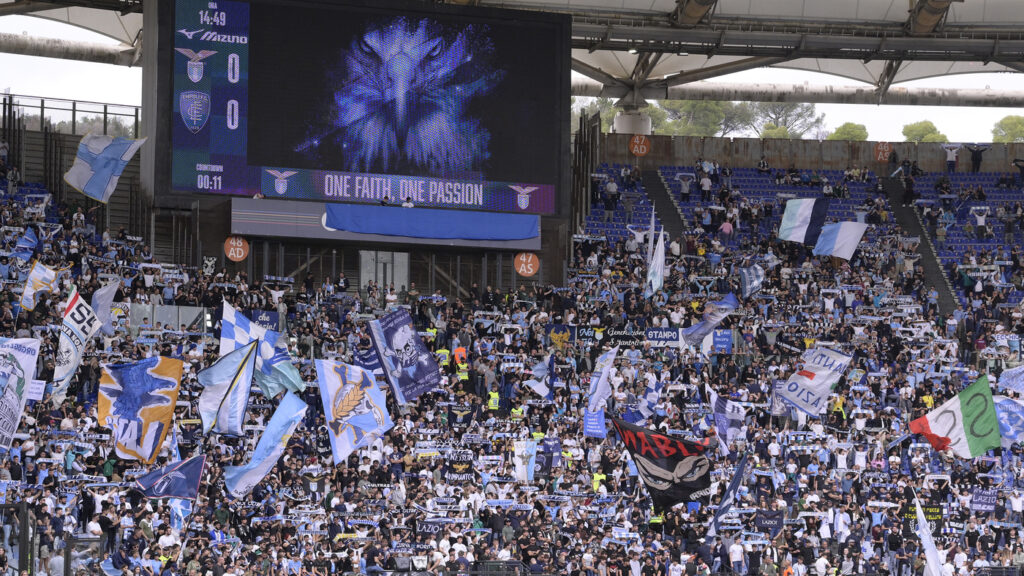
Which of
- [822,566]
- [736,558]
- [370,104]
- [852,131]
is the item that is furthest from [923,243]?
[852,131]

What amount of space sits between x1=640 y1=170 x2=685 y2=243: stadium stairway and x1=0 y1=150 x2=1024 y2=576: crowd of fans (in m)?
1.64

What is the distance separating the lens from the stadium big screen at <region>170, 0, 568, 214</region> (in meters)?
39.3

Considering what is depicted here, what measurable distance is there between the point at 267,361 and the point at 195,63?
36.4ft

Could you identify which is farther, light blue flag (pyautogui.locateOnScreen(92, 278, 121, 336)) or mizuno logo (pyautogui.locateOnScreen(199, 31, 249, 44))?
mizuno logo (pyautogui.locateOnScreen(199, 31, 249, 44))

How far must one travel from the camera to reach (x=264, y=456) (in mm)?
28625

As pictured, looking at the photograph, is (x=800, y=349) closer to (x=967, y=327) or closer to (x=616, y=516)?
(x=967, y=327)

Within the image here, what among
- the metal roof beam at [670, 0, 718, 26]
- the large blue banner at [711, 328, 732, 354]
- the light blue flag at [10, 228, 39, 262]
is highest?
the metal roof beam at [670, 0, 718, 26]

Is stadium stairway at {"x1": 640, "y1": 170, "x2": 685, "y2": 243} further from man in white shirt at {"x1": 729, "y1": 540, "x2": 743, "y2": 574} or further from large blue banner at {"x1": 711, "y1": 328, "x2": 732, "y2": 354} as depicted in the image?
man in white shirt at {"x1": 729, "y1": 540, "x2": 743, "y2": 574}

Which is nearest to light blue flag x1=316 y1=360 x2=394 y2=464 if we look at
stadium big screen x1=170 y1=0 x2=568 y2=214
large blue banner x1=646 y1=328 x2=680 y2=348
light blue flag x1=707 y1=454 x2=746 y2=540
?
light blue flag x1=707 y1=454 x2=746 y2=540

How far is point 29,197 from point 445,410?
1378 cm

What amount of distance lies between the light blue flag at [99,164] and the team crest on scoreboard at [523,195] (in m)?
10.4

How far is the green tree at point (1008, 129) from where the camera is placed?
9862 centimetres

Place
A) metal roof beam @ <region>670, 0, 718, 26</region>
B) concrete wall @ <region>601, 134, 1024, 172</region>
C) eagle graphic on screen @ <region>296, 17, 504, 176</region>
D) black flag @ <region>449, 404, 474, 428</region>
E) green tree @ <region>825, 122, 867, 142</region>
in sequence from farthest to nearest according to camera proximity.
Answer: green tree @ <region>825, 122, 867, 142</region> < concrete wall @ <region>601, 134, 1024, 172</region> < metal roof beam @ <region>670, 0, 718, 26</region> < eagle graphic on screen @ <region>296, 17, 504, 176</region> < black flag @ <region>449, 404, 474, 428</region>

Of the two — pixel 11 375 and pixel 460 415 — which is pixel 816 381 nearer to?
pixel 460 415
